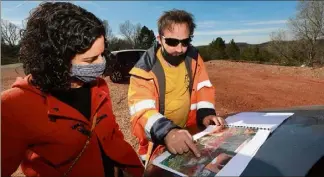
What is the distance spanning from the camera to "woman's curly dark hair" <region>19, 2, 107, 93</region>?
158cm

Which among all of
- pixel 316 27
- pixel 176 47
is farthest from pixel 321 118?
pixel 316 27

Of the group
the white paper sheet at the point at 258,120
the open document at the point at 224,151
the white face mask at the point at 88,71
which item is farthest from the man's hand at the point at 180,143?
the white face mask at the point at 88,71

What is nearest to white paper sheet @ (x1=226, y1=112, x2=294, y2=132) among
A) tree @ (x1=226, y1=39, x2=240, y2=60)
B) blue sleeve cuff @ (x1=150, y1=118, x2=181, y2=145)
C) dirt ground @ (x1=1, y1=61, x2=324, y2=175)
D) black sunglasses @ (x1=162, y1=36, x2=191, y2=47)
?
blue sleeve cuff @ (x1=150, y1=118, x2=181, y2=145)

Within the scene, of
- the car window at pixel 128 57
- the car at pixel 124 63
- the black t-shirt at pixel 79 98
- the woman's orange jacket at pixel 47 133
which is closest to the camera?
the woman's orange jacket at pixel 47 133

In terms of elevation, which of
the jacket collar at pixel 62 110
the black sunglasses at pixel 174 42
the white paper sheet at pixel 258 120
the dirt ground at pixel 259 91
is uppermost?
the black sunglasses at pixel 174 42

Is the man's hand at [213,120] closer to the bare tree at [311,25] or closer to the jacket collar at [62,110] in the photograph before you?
the jacket collar at [62,110]

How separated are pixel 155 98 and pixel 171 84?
17 centimetres

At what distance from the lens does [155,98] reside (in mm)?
2178

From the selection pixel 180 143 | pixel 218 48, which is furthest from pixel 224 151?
pixel 218 48

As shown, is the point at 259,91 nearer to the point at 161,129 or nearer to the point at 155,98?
the point at 155,98

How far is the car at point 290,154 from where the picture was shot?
1.26 meters

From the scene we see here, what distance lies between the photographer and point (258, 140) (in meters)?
1.51

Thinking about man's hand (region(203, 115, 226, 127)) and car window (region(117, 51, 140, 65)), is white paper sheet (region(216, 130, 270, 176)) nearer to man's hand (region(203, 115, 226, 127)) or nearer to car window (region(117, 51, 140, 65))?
man's hand (region(203, 115, 226, 127))

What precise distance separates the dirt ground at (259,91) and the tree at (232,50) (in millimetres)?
15430
